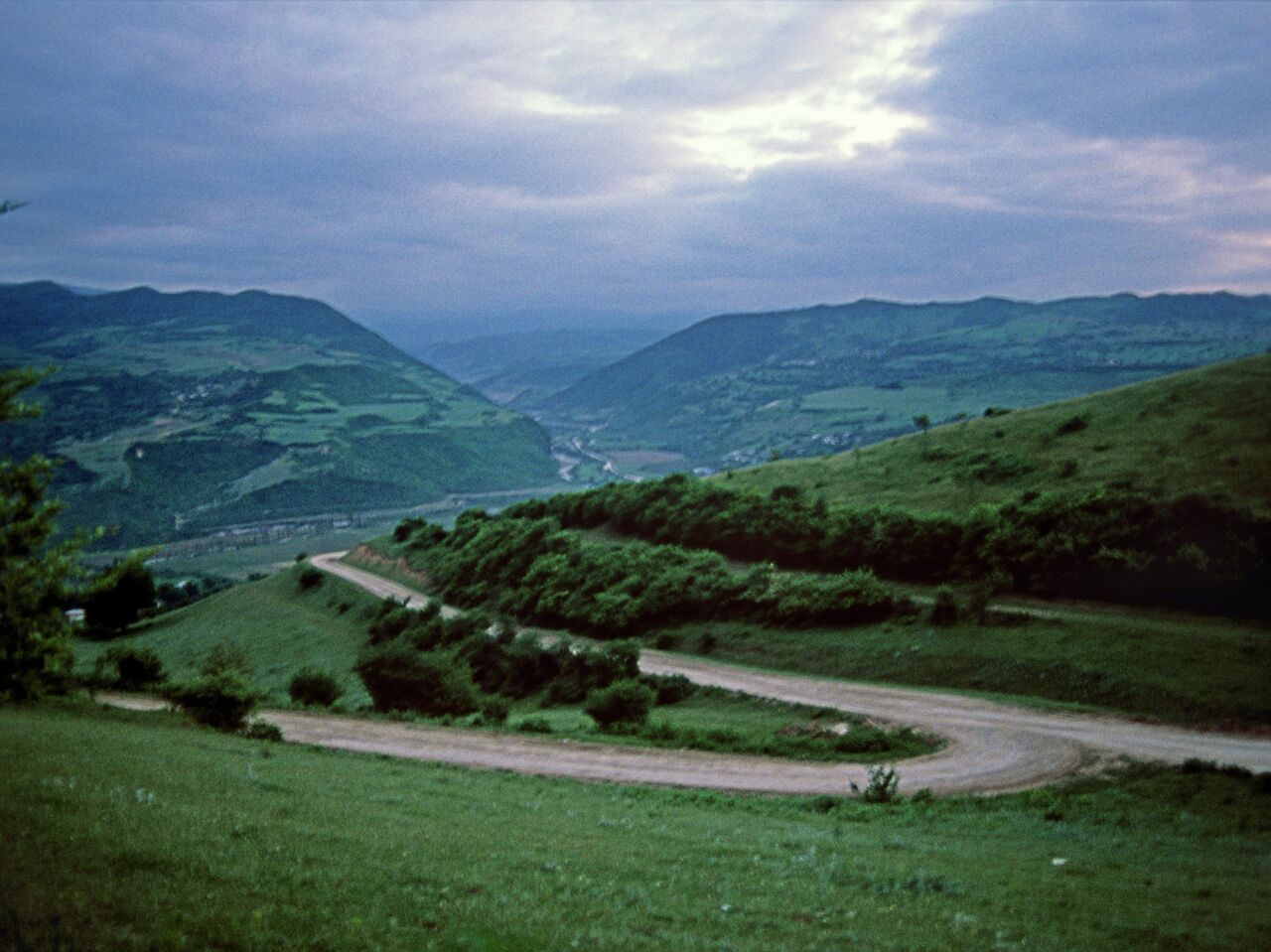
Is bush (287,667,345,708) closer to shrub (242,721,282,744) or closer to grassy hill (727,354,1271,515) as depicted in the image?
shrub (242,721,282,744)

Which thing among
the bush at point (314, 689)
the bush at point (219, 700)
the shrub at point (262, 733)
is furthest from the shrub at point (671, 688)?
the bush at point (219, 700)

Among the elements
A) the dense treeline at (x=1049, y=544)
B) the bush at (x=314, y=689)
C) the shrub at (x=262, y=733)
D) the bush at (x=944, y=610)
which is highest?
the dense treeline at (x=1049, y=544)

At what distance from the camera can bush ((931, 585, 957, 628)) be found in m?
48.7

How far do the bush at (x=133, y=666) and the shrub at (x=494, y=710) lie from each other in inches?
841

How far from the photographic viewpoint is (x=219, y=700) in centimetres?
3500

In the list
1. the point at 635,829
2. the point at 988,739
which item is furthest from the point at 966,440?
the point at 635,829

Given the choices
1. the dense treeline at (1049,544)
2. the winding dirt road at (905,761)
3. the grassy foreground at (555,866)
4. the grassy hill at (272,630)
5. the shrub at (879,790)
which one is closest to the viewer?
the grassy foreground at (555,866)

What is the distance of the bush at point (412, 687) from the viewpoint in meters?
44.9

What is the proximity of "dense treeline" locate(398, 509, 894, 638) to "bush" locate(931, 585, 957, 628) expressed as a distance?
377cm

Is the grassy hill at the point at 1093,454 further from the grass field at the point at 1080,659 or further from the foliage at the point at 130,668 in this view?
the foliage at the point at 130,668

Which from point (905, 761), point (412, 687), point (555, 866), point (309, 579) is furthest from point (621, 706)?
point (309, 579)

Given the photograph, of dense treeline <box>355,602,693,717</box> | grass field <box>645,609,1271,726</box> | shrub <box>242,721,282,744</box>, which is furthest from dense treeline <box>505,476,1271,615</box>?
shrub <box>242,721,282,744</box>

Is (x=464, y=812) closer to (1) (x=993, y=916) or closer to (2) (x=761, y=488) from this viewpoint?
(1) (x=993, y=916)

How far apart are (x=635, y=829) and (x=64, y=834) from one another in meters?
11.8
